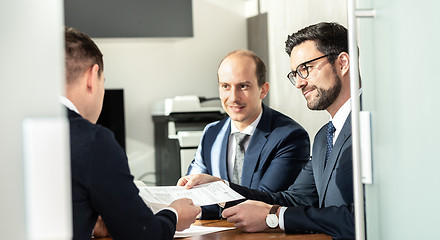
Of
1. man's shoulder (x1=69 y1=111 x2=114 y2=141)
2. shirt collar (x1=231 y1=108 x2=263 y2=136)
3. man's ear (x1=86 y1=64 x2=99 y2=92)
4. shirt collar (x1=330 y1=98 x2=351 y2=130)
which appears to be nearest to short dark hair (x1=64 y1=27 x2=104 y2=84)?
man's ear (x1=86 y1=64 x2=99 y2=92)

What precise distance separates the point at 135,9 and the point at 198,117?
3.13 feet

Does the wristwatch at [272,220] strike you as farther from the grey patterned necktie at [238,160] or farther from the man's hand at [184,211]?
the grey patterned necktie at [238,160]

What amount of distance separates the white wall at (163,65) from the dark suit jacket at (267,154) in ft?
8.04

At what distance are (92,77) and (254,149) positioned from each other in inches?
51.8

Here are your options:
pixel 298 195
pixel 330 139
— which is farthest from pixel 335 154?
pixel 298 195

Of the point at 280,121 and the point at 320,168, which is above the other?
the point at 280,121

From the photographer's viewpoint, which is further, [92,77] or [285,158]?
[285,158]

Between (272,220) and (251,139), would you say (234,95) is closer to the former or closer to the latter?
(251,139)

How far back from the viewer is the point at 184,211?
200 cm

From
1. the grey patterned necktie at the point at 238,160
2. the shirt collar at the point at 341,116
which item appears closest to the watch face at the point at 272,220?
the shirt collar at the point at 341,116

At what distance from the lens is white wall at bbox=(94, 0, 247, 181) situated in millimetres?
5457

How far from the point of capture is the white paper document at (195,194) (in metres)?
2.09

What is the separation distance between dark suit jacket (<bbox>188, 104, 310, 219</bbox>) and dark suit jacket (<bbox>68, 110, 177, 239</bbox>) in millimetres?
1149

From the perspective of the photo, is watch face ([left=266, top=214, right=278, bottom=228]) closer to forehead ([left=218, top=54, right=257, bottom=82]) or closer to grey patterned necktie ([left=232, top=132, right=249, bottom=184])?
grey patterned necktie ([left=232, top=132, right=249, bottom=184])
